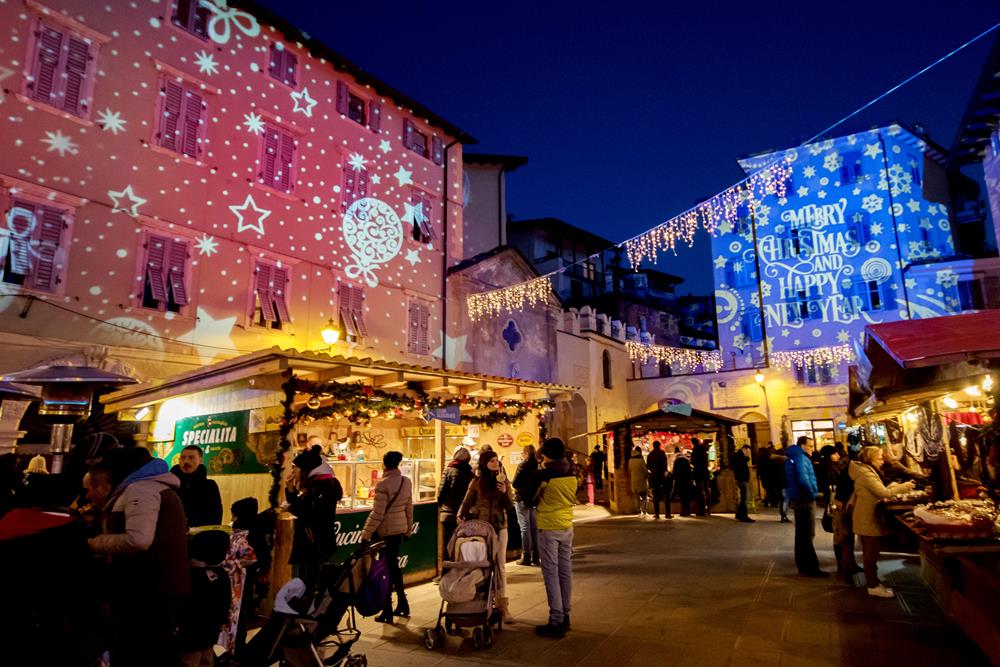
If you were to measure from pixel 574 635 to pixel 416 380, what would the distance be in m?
4.96

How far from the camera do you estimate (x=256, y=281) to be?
13969 millimetres

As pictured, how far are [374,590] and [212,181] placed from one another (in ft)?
35.0

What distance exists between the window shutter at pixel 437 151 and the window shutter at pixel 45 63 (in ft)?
32.7

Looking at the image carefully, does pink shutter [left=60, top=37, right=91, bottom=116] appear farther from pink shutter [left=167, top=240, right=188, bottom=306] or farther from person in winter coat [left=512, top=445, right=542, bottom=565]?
person in winter coat [left=512, top=445, right=542, bottom=565]

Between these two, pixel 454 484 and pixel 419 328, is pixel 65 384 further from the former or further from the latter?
pixel 419 328

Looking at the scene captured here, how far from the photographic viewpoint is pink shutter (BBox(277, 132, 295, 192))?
48.6 feet

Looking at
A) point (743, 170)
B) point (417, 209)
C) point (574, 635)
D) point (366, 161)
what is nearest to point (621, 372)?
point (743, 170)

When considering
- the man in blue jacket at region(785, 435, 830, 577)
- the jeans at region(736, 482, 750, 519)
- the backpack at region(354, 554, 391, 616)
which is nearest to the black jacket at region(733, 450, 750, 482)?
the jeans at region(736, 482, 750, 519)

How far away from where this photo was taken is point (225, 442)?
914cm

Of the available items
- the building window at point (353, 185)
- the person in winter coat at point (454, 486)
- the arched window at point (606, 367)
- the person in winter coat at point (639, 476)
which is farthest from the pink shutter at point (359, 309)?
the arched window at point (606, 367)

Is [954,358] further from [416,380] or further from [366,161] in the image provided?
[366,161]

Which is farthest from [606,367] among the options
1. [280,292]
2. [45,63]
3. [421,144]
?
[45,63]

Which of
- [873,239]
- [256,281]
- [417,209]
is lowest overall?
[256,281]

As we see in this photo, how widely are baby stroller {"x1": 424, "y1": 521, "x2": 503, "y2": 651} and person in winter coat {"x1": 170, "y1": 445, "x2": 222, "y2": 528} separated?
8.90ft
